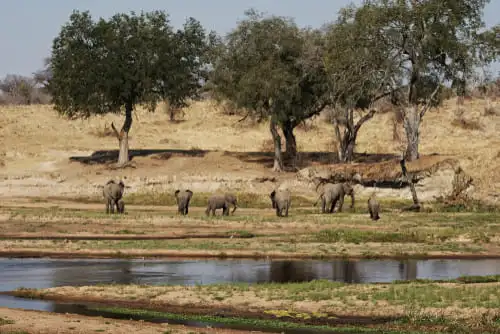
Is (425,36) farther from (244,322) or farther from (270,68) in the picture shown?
(244,322)

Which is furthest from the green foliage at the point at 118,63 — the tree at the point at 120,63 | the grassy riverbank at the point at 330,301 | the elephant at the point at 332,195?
the grassy riverbank at the point at 330,301

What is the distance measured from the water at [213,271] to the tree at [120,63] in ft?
106

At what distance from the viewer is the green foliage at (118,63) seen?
211ft

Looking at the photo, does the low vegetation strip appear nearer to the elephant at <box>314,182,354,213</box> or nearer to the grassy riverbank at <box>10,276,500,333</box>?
the elephant at <box>314,182,354,213</box>

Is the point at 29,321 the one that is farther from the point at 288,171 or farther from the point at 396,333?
the point at 288,171

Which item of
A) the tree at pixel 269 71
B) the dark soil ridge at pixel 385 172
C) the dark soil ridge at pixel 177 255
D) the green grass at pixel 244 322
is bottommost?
the green grass at pixel 244 322

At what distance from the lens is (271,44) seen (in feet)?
206

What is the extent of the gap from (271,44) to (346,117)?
6310 millimetres

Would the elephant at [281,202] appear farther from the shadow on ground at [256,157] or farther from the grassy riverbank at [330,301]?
the grassy riverbank at [330,301]

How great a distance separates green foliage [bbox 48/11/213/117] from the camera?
6425 cm

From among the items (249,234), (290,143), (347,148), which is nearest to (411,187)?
(347,148)

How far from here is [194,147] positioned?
280 ft

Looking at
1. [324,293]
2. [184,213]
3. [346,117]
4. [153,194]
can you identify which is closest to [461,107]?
[346,117]

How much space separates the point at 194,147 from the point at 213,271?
5517 cm
